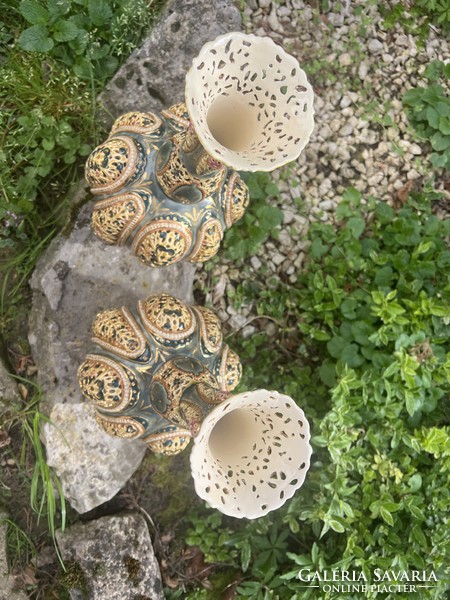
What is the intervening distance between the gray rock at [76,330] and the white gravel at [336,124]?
1.58ft

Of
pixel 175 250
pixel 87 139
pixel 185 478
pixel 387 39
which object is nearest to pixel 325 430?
pixel 185 478

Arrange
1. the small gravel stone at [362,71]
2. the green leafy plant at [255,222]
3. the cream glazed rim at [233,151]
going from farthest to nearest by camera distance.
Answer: the small gravel stone at [362,71], the green leafy plant at [255,222], the cream glazed rim at [233,151]

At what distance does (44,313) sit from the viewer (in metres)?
2.32

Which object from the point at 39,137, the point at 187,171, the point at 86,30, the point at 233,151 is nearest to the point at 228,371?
the point at 187,171

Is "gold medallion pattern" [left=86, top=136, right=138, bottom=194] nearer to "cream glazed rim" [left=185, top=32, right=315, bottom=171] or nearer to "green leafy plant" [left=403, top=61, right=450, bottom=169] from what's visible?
"cream glazed rim" [left=185, top=32, right=315, bottom=171]

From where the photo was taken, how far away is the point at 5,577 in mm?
2471

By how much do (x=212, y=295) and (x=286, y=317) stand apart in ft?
1.16

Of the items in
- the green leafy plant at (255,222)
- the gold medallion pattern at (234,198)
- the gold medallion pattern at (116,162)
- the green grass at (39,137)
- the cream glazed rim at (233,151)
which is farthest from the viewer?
the green leafy plant at (255,222)

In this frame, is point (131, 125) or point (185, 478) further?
point (185, 478)

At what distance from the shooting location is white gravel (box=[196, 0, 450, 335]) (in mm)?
2732

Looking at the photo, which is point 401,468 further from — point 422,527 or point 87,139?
point 87,139

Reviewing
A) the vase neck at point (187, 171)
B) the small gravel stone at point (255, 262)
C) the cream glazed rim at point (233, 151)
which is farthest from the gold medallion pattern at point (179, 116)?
the small gravel stone at point (255, 262)

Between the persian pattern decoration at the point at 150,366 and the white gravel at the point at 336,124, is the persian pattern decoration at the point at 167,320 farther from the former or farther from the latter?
the white gravel at the point at 336,124

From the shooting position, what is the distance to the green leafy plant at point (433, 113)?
2758mm
